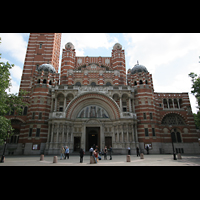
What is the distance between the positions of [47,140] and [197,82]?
25513 millimetres

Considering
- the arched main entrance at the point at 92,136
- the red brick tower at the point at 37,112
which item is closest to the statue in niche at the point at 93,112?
the arched main entrance at the point at 92,136

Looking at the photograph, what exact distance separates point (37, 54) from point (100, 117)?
28.0 m

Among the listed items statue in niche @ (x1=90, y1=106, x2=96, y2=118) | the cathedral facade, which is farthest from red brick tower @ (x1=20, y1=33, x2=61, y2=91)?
statue in niche @ (x1=90, y1=106, x2=96, y2=118)

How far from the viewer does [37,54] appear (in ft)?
132

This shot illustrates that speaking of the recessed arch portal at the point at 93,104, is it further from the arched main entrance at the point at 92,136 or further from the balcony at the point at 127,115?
the arched main entrance at the point at 92,136

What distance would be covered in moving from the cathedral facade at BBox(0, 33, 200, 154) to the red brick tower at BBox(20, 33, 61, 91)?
8941 mm

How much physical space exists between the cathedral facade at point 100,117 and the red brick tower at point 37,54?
8941 millimetres

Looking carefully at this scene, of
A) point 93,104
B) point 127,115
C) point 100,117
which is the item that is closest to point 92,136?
point 100,117

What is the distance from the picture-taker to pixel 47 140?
80.8 feet

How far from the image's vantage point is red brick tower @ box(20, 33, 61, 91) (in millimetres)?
37812
